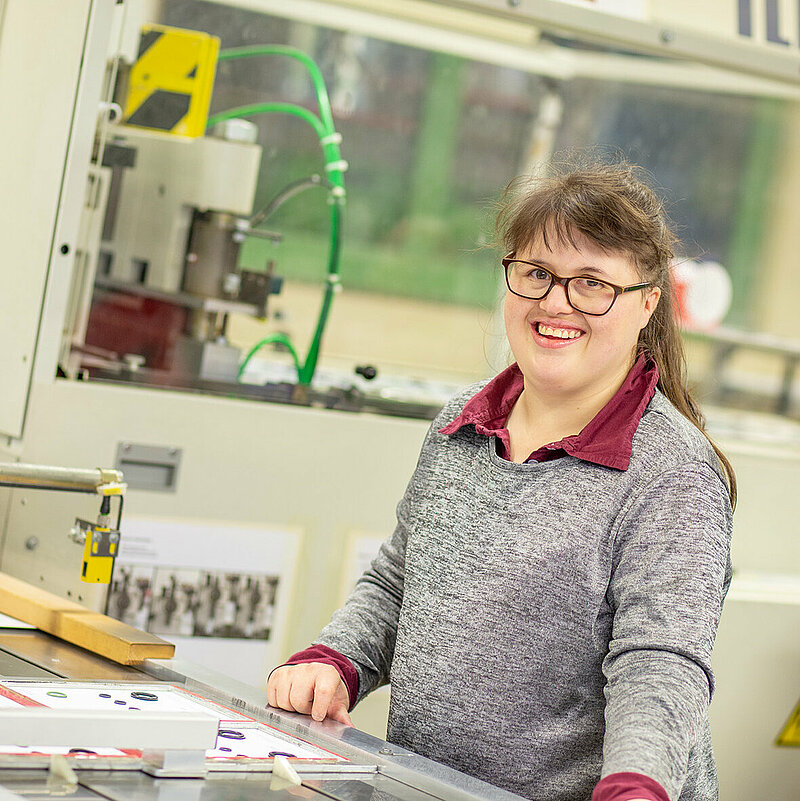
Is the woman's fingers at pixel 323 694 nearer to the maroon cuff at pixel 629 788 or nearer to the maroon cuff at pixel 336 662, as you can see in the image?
the maroon cuff at pixel 336 662

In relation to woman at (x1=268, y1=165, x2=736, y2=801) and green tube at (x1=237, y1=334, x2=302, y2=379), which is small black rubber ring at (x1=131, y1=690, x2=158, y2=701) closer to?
woman at (x1=268, y1=165, x2=736, y2=801)

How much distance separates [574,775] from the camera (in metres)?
1.46

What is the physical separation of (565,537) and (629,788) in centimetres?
34

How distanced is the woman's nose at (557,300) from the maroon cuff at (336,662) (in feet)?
1.66

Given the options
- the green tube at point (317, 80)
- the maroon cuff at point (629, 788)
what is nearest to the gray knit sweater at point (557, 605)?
the maroon cuff at point (629, 788)

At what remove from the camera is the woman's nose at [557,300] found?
1464mm

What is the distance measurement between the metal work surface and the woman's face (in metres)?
0.47

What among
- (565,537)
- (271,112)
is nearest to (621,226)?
(565,537)

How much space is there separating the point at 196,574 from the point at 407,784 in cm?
116

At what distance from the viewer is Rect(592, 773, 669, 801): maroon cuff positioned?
1163 mm

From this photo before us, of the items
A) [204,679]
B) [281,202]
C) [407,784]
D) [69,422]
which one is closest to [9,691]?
[204,679]

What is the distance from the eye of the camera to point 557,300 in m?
1.46

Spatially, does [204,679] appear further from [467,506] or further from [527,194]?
[527,194]

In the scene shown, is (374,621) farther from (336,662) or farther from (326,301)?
(326,301)
